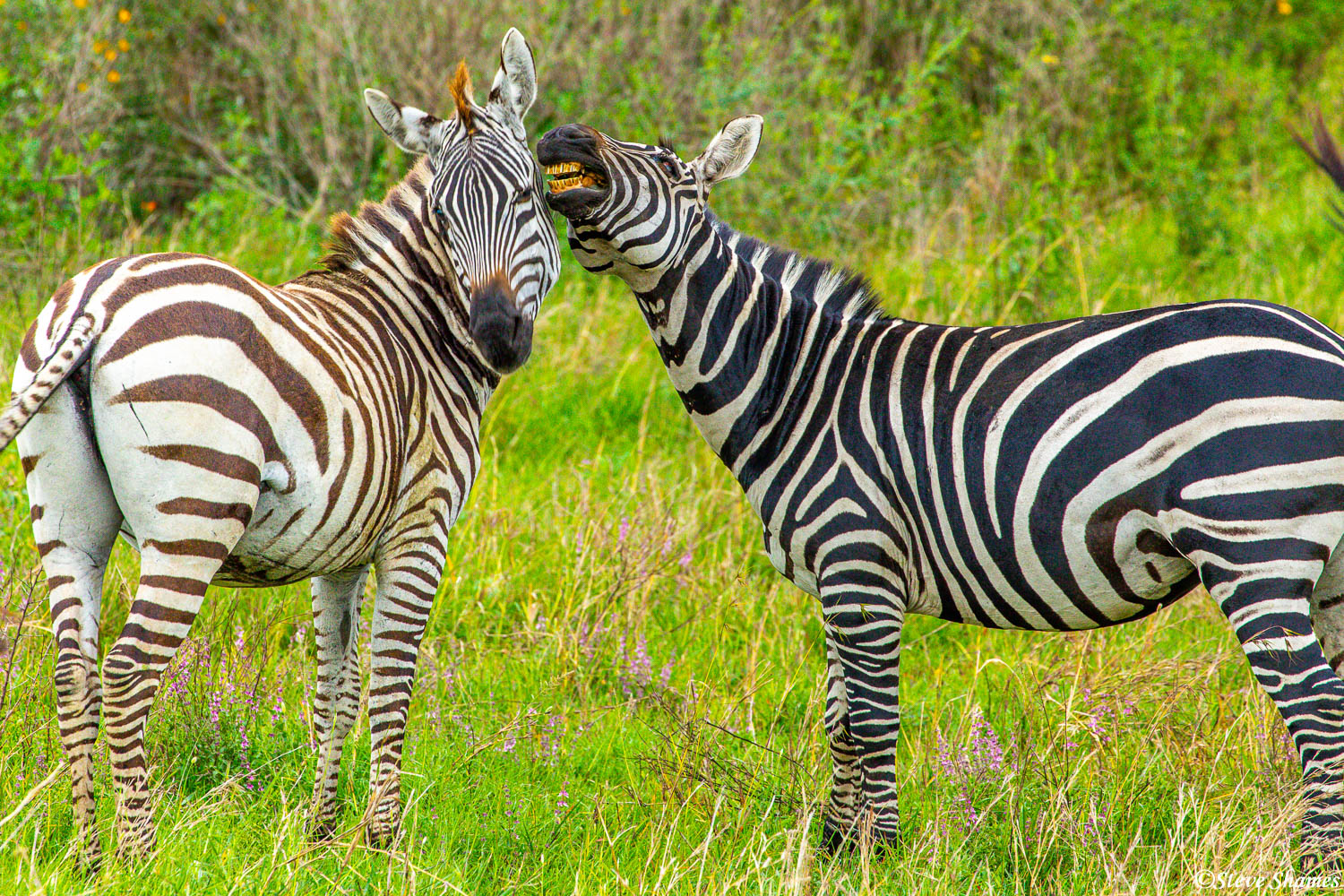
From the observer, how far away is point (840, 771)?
3.96 meters

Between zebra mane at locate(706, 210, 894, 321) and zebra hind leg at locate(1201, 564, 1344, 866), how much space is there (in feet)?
4.78

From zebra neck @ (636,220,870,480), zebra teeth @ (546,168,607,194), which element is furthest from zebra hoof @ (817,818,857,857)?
zebra teeth @ (546,168,607,194)

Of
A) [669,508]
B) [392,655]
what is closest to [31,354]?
[392,655]

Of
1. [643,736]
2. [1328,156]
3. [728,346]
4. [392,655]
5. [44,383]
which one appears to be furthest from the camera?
[643,736]

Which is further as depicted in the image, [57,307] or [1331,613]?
[1331,613]

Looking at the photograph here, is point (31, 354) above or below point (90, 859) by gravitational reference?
above

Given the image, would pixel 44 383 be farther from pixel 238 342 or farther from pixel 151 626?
pixel 151 626

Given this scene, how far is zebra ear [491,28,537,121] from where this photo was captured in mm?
3762

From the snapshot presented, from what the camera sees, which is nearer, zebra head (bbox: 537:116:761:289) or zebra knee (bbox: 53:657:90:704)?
zebra knee (bbox: 53:657:90:704)

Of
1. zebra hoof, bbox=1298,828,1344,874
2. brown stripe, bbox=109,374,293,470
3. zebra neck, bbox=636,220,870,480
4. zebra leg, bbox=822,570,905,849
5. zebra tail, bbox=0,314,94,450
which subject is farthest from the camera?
zebra neck, bbox=636,220,870,480

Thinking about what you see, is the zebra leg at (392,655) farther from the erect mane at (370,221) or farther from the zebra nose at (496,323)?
the erect mane at (370,221)

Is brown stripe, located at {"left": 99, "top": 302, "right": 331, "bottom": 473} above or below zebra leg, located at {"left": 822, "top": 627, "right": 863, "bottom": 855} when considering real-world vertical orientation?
above

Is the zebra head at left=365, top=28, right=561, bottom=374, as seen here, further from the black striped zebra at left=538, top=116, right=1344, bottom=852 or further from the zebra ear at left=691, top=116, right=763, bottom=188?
the zebra ear at left=691, top=116, right=763, bottom=188

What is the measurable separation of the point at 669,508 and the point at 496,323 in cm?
237
